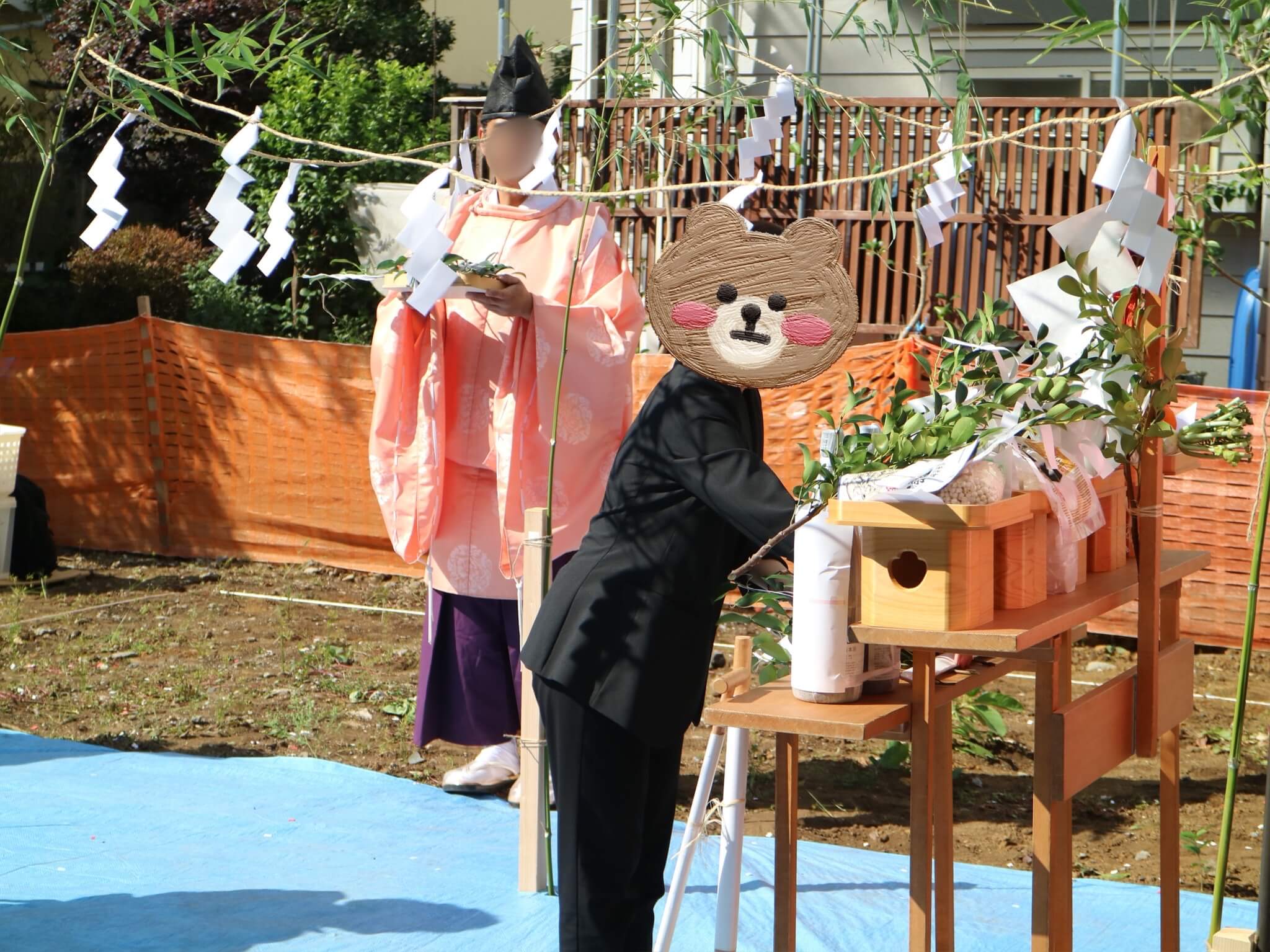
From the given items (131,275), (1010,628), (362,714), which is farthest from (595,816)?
(131,275)

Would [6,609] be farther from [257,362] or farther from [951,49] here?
[951,49]

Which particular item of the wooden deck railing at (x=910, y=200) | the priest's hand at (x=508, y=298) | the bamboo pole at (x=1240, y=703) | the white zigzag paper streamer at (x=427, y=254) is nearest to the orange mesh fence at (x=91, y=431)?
the wooden deck railing at (x=910, y=200)

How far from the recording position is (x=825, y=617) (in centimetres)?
189

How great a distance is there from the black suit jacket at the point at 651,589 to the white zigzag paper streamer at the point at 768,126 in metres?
0.55

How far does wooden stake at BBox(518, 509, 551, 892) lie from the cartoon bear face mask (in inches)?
46.5

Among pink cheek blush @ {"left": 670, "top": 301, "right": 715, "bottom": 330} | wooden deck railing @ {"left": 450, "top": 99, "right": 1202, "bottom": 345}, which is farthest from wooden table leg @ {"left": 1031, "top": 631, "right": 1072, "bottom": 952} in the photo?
wooden deck railing @ {"left": 450, "top": 99, "right": 1202, "bottom": 345}

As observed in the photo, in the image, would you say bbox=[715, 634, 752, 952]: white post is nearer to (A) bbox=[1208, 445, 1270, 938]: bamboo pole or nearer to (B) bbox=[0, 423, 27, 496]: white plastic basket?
(A) bbox=[1208, 445, 1270, 938]: bamboo pole

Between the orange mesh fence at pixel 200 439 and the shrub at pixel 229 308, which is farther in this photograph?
the shrub at pixel 229 308

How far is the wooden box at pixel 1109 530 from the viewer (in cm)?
234

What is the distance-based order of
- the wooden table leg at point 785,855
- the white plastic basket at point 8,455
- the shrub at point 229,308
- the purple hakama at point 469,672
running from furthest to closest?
the shrub at point 229,308
the white plastic basket at point 8,455
the purple hakama at point 469,672
the wooden table leg at point 785,855

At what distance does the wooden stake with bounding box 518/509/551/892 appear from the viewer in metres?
3.11

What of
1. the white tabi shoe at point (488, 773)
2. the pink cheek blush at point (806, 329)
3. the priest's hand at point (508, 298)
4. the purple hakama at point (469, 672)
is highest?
the priest's hand at point (508, 298)

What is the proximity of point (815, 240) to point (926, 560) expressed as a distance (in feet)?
1.57

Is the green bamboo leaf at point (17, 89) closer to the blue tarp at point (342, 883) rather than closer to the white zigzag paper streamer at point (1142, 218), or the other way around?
the white zigzag paper streamer at point (1142, 218)
